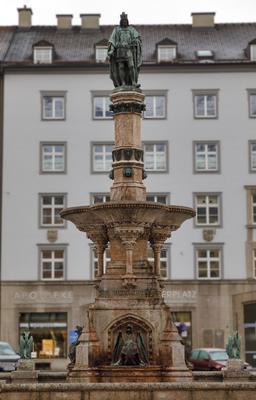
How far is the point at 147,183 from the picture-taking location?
158 feet

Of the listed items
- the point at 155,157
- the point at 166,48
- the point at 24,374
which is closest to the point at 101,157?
the point at 155,157

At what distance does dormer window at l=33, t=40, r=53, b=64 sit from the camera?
165 feet

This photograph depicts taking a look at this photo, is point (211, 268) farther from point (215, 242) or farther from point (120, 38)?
point (120, 38)

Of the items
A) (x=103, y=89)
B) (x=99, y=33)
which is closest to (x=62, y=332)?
(x=103, y=89)

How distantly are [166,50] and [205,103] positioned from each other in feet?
14.0

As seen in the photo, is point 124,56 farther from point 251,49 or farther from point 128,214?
point 251,49

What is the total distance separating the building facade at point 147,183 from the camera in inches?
1850

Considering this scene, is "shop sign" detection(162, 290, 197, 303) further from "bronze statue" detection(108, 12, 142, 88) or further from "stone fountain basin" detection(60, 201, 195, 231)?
"bronze statue" detection(108, 12, 142, 88)

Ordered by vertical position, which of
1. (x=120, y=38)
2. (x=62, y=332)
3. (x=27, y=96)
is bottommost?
(x=62, y=332)

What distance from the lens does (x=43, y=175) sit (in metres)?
48.3

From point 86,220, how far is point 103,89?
28856 millimetres

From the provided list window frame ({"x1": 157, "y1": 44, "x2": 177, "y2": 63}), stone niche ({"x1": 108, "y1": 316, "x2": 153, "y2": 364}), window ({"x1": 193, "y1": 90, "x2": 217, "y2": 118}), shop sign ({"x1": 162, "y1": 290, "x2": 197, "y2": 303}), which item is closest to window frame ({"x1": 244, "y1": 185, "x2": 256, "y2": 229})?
window ({"x1": 193, "y1": 90, "x2": 217, "y2": 118})

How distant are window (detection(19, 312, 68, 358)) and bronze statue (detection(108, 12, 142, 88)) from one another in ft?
87.8

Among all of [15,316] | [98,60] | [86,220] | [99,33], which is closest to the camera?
[86,220]
